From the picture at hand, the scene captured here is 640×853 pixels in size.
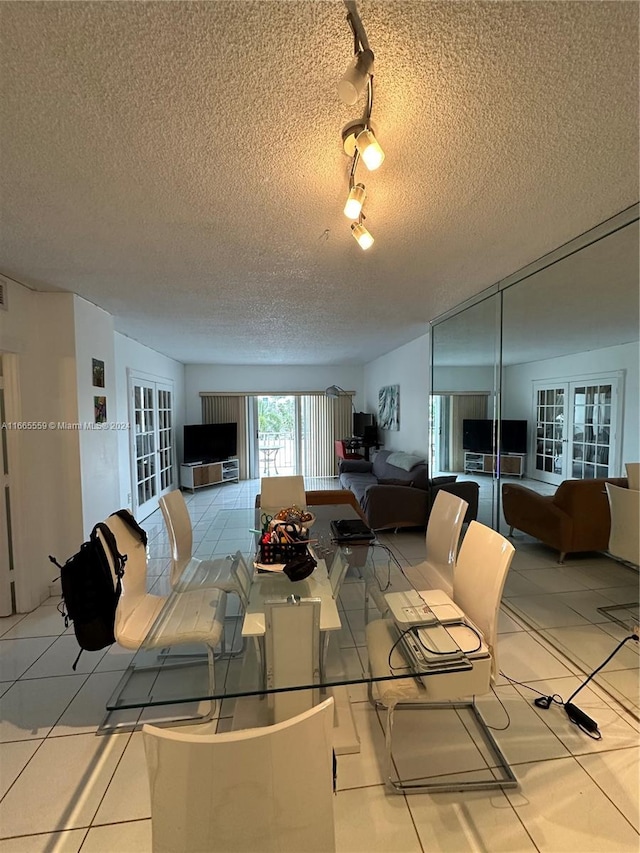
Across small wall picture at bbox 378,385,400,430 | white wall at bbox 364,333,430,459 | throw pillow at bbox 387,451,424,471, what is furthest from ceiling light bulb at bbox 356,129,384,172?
small wall picture at bbox 378,385,400,430

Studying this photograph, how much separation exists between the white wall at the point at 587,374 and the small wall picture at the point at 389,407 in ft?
9.05

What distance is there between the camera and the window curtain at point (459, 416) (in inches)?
149

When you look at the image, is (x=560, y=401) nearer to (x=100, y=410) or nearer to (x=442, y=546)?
(x=442, y=546)

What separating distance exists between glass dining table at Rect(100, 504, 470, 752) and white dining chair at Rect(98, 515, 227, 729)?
0.08 ft

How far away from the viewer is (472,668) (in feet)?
4.59

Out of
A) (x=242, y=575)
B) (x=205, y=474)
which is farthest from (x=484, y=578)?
(x=205, y=474)

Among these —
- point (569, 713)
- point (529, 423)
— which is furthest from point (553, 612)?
point (529, 423)

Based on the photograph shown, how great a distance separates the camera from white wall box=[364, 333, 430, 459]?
4961mm

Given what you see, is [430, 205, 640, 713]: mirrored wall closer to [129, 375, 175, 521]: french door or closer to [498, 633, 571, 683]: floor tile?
[498, 633, 571, 683]: floor tile

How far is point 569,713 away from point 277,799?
1784mm

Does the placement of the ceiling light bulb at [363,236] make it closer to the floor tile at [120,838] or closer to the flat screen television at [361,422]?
the floor tile at [120,838]

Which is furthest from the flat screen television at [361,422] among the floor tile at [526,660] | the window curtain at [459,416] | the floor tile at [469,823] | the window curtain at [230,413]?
the floor tile at [469,823]

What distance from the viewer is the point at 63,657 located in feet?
7.41

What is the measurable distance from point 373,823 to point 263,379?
6.97 m
